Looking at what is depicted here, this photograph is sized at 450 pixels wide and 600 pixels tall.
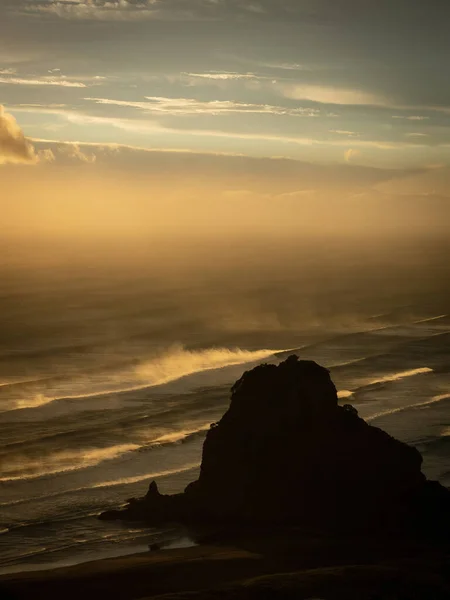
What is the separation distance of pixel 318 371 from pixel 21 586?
17.7m

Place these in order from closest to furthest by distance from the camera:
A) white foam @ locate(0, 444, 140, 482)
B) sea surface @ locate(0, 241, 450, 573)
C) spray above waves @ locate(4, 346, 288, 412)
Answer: sea surface @ locate(0, 241, 450, 573) < white foam @ locate(0, 444, 140, 482) < spray above waves @ locate(4, 346, 288, 412)

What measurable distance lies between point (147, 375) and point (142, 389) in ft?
25.9

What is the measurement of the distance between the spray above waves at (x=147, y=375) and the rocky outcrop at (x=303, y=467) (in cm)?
3537

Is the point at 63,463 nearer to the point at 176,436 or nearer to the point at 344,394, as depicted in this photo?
the point at 176,436

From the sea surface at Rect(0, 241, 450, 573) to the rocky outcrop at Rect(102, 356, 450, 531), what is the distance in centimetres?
374

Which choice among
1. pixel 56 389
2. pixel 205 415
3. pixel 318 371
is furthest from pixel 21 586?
pixel 56 389

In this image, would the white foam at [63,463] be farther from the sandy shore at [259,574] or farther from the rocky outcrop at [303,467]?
the sandy shore at [259,574]

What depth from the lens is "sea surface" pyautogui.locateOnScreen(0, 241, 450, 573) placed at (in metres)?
52.3

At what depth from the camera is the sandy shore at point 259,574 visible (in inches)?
1425

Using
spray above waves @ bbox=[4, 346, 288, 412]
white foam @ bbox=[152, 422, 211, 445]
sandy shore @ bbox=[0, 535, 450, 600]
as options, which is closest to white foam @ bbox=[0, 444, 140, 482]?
white foam @ bbox=[152, 422, 211, 445]

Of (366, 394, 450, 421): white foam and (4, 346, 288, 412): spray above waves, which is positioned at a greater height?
(4, 346, 288, 412): spray above waves

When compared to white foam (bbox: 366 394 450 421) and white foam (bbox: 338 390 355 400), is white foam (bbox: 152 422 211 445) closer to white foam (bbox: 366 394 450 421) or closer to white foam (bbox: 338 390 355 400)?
white foam (bbox: 366 394 450 421)

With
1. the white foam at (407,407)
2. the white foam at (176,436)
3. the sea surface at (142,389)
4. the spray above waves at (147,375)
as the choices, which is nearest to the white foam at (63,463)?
the sea surface at (142,389)

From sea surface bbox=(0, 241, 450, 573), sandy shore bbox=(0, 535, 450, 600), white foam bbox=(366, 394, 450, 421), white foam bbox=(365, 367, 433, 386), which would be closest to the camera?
sandy shore bbox=(0, 535, 450, 600)
